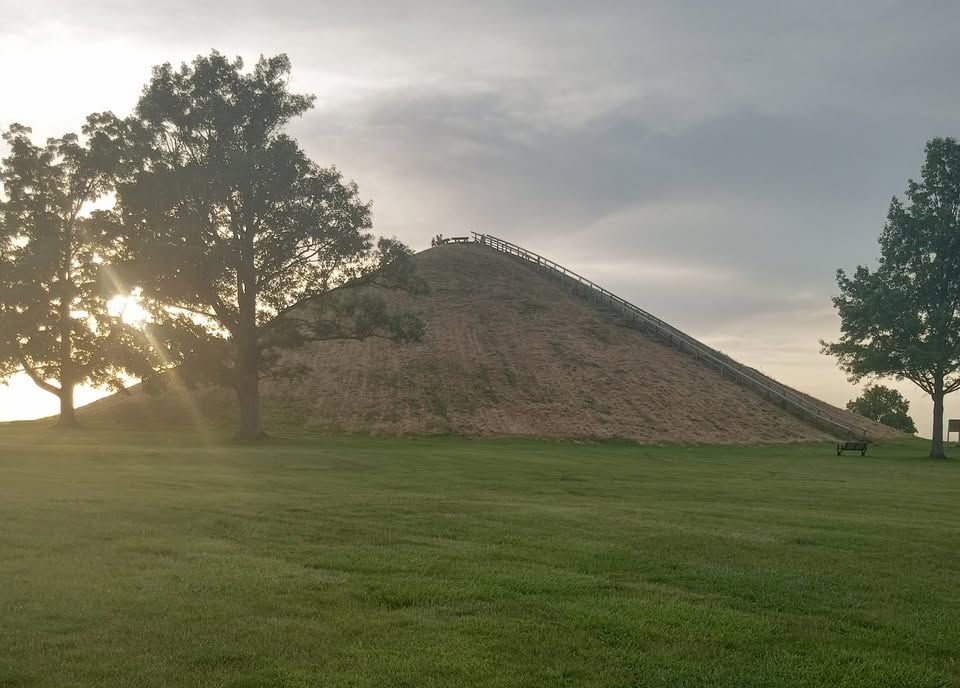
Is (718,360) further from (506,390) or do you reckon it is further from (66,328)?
(66,328)

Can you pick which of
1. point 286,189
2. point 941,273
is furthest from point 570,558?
point 941,273

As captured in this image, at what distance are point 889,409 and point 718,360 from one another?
30958mm

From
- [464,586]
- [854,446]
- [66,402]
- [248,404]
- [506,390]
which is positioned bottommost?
[854,446]

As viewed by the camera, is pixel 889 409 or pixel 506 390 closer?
pixel 506 390

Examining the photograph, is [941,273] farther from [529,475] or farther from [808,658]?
[808,658]

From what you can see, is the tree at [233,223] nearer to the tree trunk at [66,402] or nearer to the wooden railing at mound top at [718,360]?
the tree trunk at [66,402]

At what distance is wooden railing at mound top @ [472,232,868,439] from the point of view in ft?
234

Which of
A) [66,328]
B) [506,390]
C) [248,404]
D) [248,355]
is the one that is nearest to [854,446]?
[506,390]

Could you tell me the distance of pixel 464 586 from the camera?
36.4 feet

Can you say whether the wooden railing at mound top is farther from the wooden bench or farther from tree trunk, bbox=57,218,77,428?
tree trunk, bbox=57,218,77,428

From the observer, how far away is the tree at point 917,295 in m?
53.1

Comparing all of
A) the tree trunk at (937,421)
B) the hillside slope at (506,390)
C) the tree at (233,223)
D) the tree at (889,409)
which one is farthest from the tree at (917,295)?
the tree at (889,409)

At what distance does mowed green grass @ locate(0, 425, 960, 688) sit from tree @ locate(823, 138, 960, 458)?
3356 centimetres

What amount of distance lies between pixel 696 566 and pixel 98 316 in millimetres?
53672
